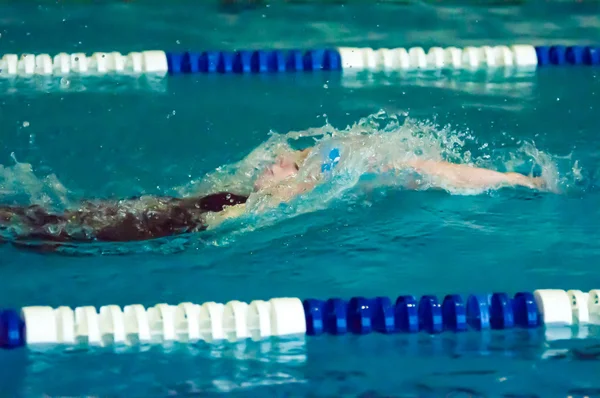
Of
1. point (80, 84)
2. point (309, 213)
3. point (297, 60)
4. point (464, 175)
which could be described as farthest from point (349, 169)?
point (80, 84)

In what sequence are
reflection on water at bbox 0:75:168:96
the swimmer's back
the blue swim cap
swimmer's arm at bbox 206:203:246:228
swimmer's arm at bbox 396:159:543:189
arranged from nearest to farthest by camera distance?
the swimmer's back
swimmer's arm at bbox 206:203:246:228
the blue swim cap
swimmer's arm at bbox 396:159:543:189
reflection on water at bbox 0:75:168:96

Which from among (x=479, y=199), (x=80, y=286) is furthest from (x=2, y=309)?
(x=479, y=199)

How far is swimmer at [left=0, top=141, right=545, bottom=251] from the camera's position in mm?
3426

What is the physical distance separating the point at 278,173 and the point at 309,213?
0.19 metres

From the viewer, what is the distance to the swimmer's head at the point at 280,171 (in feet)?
12.1

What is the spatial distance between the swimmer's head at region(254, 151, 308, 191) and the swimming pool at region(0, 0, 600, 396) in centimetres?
16

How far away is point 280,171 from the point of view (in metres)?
3.73

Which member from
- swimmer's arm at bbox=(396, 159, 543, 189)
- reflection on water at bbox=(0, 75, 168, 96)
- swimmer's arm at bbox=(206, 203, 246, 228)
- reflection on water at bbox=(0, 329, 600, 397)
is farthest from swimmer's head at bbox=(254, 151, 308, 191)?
reflection on water at bbox=(0, 75, 168, 96)

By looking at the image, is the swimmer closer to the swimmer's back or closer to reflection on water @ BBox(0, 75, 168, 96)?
the swimmer's back

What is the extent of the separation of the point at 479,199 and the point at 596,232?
473mm

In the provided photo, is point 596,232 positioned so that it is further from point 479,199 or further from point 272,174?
point 272,174

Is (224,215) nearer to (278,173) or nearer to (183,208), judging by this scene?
(183,208)

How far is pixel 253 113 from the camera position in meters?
4.93

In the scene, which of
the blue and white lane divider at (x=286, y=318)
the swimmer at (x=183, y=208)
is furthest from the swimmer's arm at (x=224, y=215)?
the blue and white lane divider at (x=286, y=318)
